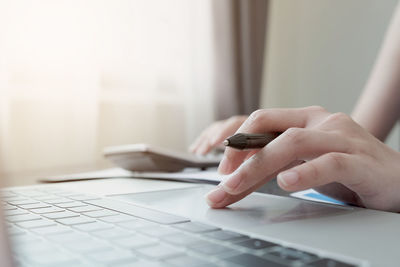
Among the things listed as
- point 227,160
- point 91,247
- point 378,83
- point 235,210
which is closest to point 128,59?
point 378,83

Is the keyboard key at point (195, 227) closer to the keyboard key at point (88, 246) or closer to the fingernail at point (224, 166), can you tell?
the keyboard key at point (88, 246)

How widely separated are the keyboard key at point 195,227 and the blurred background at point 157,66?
0.65 m

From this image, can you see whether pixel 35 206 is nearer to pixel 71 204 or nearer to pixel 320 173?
pixel 71 204

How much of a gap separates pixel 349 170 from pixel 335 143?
4cm

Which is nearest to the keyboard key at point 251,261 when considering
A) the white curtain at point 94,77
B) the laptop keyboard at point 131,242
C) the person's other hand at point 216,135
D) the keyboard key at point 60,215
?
the laptop keyboard at point 131,242

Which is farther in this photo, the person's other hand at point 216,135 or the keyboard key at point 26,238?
the person's other hand at point 216,135

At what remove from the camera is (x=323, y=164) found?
43 cm

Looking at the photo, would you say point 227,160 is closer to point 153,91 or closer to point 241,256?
point 241,256

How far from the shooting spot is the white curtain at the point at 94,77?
1.18 metres

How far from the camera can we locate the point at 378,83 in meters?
1.04

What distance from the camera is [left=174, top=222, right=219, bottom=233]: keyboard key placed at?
0.34 m

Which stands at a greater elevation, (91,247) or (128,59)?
(128,59)

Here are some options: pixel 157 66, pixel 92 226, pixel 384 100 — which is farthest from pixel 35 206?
pixel 157 66

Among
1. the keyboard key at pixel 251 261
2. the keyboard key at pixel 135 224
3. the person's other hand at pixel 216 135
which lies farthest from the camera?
the person's other hand at pixel 216 135
